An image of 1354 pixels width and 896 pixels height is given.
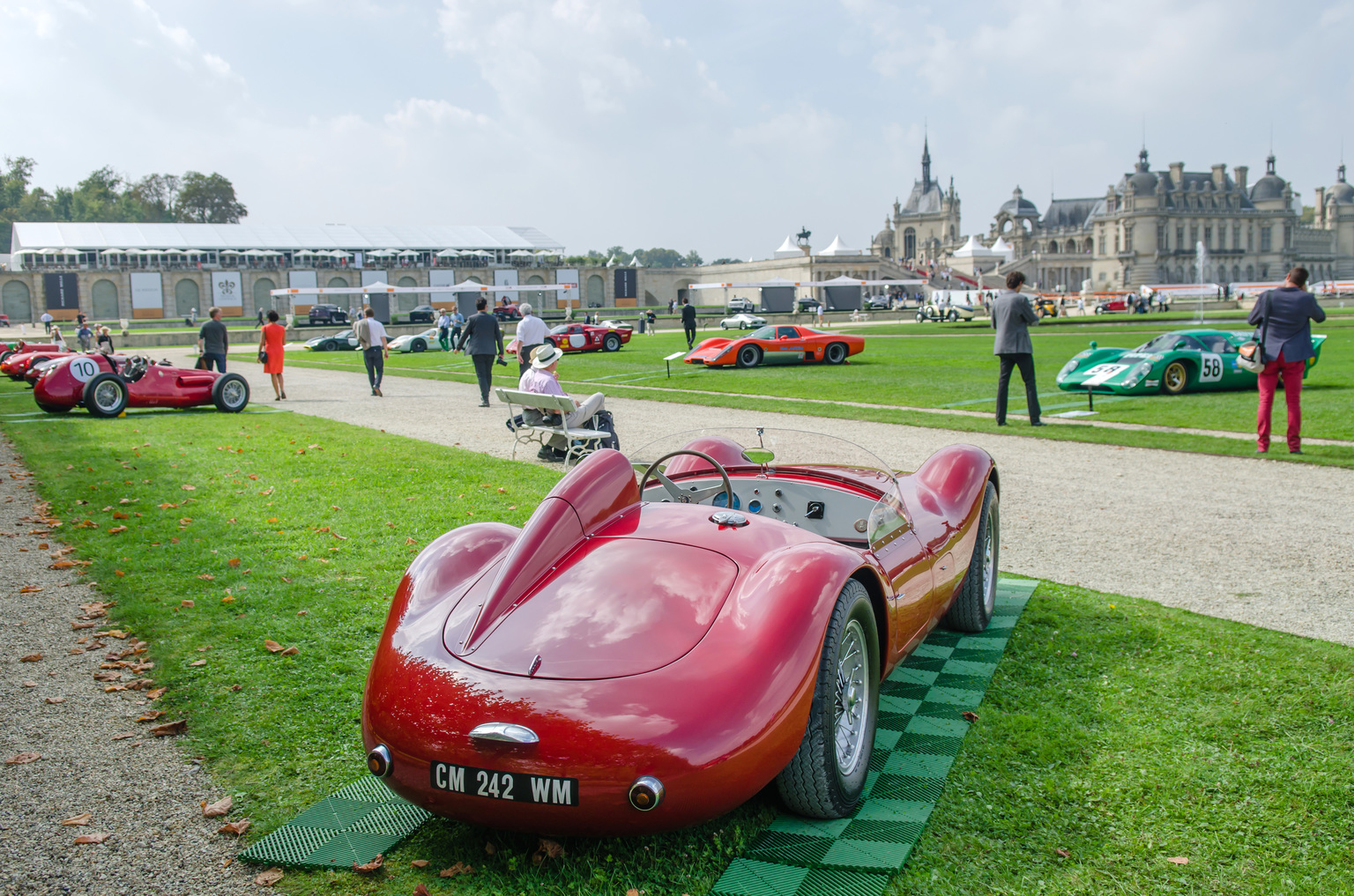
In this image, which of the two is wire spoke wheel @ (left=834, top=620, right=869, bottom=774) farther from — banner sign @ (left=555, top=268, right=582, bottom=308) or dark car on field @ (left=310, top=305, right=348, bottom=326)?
banner sign @ (left=555, top=268, right=582, bottom=308)

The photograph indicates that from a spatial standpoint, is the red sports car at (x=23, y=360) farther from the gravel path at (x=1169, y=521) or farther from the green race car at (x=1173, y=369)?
the green race car at (x=1173, y=369)

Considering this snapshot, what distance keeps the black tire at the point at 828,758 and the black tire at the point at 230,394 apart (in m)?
14.9

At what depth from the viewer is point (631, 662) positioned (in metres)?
2.84

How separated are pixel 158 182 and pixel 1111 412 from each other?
475ft

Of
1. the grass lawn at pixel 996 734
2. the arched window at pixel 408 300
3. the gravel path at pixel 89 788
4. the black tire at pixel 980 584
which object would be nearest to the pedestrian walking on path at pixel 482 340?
the grass lawn at pixel 996 734

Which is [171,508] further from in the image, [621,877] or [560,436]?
[621,877]

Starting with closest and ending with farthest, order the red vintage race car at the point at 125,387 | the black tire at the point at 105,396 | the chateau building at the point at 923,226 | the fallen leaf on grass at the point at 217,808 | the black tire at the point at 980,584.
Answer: the fallen leaf on grass at the point at 217,808, the black tire at the point at 980,584, the black tire at the point at 105,396, the red vintage race car at the point at 125,387, the chateau building at the point at 923,226

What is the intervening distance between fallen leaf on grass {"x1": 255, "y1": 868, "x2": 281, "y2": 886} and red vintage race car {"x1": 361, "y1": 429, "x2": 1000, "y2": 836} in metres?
0.42

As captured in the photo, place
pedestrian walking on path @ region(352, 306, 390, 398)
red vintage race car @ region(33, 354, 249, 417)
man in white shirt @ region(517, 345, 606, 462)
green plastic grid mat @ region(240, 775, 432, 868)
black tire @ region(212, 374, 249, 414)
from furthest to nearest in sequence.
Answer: pedestrian walking on path @ region(352, 306, 390, 398) < black tire @ region(212, 374, 249, 414) < red vintage race car @ region(33, 354, 249, 417) < man in white shirt @ region(517, 345, 606, 462) < green plastic grid mat @ region(240, 775, 432, 868)

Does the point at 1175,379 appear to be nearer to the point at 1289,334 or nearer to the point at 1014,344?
the point at 1014,344

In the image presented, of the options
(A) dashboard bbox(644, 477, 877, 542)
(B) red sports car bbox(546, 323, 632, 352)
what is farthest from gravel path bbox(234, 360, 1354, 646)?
(B) red sports car bbox(546, 323, 632, 352)

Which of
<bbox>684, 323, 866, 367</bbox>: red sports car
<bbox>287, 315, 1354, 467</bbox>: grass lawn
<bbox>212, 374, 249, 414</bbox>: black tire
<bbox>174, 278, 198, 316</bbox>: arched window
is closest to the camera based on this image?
<bbox>287, 315, 1354, 467</bbox>: grass lawn

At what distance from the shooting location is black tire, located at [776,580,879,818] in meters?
3.04

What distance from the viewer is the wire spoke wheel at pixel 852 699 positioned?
3.29 meters
